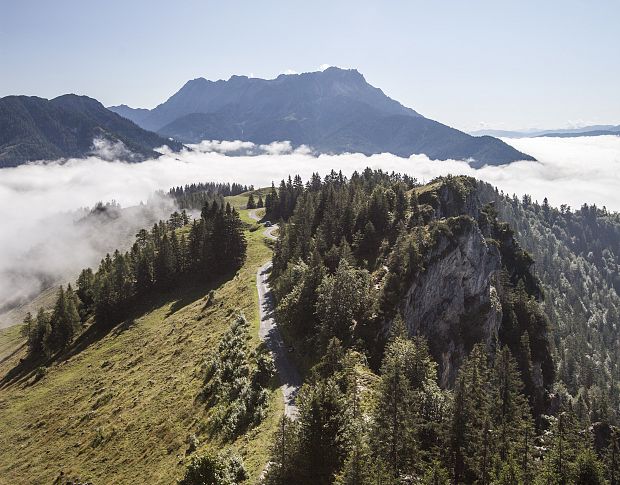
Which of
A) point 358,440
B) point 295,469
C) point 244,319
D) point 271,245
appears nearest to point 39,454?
point 244,319

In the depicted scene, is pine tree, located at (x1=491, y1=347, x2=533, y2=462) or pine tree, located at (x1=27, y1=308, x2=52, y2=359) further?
pine tree, located at (x1=27, y1=308, x2=52, y2=359)

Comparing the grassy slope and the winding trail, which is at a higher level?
the winding trail

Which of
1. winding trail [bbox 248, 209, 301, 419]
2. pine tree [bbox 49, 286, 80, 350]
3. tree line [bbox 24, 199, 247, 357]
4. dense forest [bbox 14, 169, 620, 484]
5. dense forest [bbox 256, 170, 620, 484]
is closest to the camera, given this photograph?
dense forest [bbox 256, 170, 620, 484]

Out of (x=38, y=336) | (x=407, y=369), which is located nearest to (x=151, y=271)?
(x=38, y=336)

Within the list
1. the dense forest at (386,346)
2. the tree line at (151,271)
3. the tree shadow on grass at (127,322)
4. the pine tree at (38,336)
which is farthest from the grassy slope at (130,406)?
the tree line at (151,271)

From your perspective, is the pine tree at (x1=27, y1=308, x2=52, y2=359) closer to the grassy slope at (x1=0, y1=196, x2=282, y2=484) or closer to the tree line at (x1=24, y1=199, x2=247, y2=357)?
the tree line at (x1=24, y1=199, x2=247, y2=357)

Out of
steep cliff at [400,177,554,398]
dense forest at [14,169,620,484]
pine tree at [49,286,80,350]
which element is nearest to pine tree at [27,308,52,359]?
dense forest at [14,169,620,484]

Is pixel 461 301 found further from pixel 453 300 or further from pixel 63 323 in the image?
pixel 63 323
